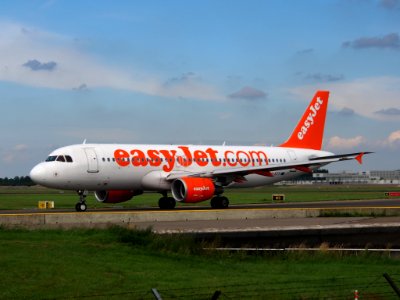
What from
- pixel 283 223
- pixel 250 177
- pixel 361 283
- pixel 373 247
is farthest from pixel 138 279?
pixel 250 177

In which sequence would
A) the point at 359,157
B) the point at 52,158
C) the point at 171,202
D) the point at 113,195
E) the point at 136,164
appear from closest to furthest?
1. the point at 52,158
2. the point at 136,164
3. the point at 171,202
4. the point at 113,195
5. the point at 359,157

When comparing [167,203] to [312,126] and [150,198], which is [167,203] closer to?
[312,126]

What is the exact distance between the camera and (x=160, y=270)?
15.9m

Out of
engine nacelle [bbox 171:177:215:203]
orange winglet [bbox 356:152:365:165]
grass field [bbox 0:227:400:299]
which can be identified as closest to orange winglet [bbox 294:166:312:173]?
orange winglet [bbox 356:152:365:165]

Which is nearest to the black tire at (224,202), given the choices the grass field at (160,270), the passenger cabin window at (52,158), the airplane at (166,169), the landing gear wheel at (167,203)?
the airplane at (166,169)

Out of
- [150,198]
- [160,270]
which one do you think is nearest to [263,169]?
[150,198]

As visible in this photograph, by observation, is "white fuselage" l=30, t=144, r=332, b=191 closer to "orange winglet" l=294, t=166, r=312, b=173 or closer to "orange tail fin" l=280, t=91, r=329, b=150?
"orange winglet" l=294, t=166, r=312, b=173

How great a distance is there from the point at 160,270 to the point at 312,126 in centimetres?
3609

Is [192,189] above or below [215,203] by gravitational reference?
above

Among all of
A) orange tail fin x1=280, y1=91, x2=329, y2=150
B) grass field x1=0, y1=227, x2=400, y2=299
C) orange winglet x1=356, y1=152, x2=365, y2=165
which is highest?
orange tail fin x1=280, y1=91, x2=329, y2=150

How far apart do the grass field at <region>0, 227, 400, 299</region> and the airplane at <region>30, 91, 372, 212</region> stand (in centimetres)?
1628

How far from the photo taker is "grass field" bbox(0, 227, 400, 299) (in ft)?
44.0

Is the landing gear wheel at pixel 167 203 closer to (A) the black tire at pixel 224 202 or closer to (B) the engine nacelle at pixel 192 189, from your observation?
(B) the engine nacelle at pixel 192 189

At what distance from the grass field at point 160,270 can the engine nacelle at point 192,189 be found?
1731 centimetres
